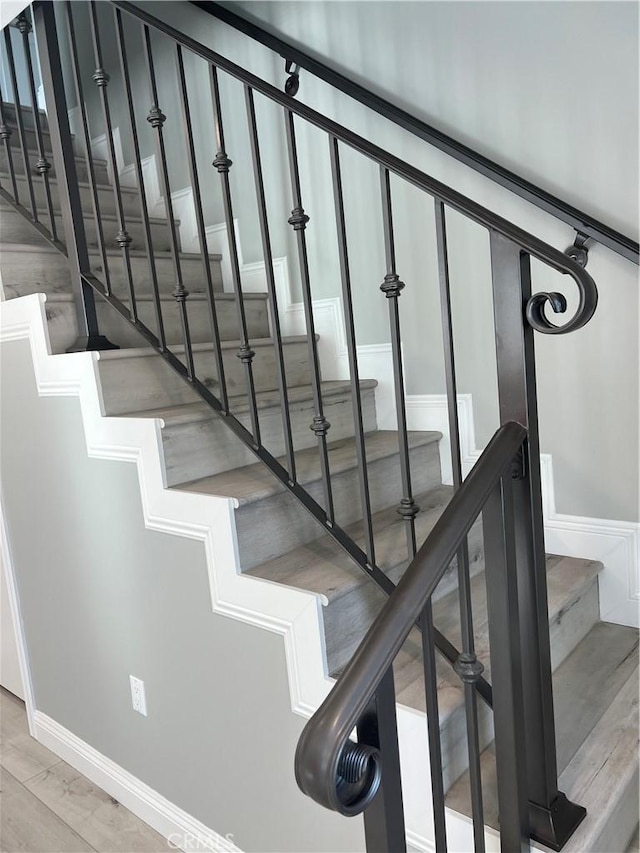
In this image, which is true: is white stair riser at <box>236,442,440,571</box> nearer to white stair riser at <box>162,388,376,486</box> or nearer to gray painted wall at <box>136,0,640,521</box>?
white stair riser at <box>162,388,376,486</box>

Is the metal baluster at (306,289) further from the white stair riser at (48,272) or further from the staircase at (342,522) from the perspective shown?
the white stair riser at (48,272)

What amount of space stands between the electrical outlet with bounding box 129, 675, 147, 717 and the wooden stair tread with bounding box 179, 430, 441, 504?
2.33 ft

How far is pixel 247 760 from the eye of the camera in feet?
5.73

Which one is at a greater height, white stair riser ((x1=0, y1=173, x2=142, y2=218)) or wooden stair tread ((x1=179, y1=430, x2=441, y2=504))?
white stair riser ((x1=0, y1=173, x2=142, y2=218))

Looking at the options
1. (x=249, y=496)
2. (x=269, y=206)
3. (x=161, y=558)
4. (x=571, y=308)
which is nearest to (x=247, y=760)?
(x=161, y=558)

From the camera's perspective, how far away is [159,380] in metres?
2.09

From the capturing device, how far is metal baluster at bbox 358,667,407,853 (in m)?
0.89

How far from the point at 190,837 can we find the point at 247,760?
449mm

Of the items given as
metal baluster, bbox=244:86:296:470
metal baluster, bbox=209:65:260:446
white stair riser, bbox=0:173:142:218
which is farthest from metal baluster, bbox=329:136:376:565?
white stair riser, bbox=0:173:142:218

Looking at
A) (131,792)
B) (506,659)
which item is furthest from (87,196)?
(506,659)

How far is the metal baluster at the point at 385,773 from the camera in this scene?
34.9 inches

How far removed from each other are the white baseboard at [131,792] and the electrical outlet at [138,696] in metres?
0.27

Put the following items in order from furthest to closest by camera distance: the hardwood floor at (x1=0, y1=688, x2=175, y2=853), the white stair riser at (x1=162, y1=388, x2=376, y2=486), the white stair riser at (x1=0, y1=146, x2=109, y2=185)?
the white stair riser at (x1=0, y1=146, x2=109, y2=185) → the hardwood floor at (x1=0, y1=688, x2=175, y2=853) → the white stair riser at (x1=162, y1=388, x2=376, y2=486)

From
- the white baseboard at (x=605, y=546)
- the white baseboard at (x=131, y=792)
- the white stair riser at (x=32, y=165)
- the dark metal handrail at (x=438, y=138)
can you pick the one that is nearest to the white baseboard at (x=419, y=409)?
the white baseboard at (x=605, y=546)
